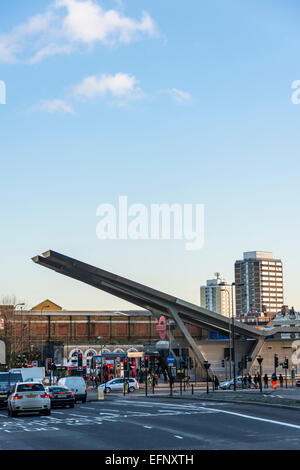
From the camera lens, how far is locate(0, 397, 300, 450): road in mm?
16438

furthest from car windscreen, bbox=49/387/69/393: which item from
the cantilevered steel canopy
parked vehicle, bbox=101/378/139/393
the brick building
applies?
the brick building

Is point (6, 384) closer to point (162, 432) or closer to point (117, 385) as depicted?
point (162, 432)

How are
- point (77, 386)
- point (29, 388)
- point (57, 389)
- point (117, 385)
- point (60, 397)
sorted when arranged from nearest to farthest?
point (29, 388) → point (60, 397) → point (57, 389) → point (77, 386) → point (117, 385)

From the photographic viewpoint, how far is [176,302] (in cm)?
8750

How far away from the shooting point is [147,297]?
287 ft

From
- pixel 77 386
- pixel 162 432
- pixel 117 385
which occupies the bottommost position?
pixel 117 385

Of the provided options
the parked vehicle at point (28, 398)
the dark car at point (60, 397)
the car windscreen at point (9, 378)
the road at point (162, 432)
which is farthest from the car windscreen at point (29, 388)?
the car windscreen at point (9, 378)

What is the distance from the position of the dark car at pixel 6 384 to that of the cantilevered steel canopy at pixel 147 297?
3346 cm

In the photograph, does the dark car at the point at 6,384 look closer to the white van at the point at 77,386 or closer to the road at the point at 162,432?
the white van at the point at 77,386

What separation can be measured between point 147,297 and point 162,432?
67697 mm

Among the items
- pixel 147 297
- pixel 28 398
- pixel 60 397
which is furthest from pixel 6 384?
pixel 147 297
